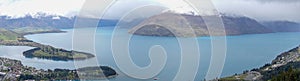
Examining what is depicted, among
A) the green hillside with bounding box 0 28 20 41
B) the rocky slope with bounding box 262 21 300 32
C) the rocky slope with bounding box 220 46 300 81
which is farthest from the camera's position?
the rocky slope with bounding box 262 21 300 32

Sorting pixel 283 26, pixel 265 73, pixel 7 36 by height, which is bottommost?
pixel 265 73

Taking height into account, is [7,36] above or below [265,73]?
above

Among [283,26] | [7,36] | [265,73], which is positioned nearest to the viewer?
[265,73]

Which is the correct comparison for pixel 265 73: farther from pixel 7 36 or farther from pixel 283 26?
pixel 283 26

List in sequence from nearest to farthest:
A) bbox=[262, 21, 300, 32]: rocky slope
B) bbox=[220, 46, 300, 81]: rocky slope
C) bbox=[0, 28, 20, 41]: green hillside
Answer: bbox=[220, 46, 300, 81]: rocky slope → bbox=[0, 28, 20, 41]: green hillside → bbox=[262, 21, 300, 32]: rocky slope

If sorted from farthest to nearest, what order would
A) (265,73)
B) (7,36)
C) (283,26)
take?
(283,26), (7,36), (265,73)

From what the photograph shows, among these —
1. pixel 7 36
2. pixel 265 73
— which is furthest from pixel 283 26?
pixel 265 73

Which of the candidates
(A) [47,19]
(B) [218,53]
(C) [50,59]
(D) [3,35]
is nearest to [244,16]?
(A) [47,19]

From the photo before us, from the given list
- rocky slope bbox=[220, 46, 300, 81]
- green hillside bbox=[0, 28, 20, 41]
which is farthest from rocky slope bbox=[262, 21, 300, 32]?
rocky slope bbox=[220, 46, 300, 81]

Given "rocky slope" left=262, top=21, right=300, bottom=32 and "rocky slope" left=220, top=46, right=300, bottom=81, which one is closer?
"rocky slope" left=220, top=46, right=300, bottom=81

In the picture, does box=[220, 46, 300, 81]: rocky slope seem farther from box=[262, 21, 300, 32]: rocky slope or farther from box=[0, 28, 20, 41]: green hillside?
box=[262, 21, 300, 32]: rocky slope

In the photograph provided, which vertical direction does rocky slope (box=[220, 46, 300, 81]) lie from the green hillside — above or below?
below

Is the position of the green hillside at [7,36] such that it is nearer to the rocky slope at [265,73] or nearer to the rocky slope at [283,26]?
the rocky slope at [265,73]

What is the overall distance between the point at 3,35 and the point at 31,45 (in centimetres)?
664
